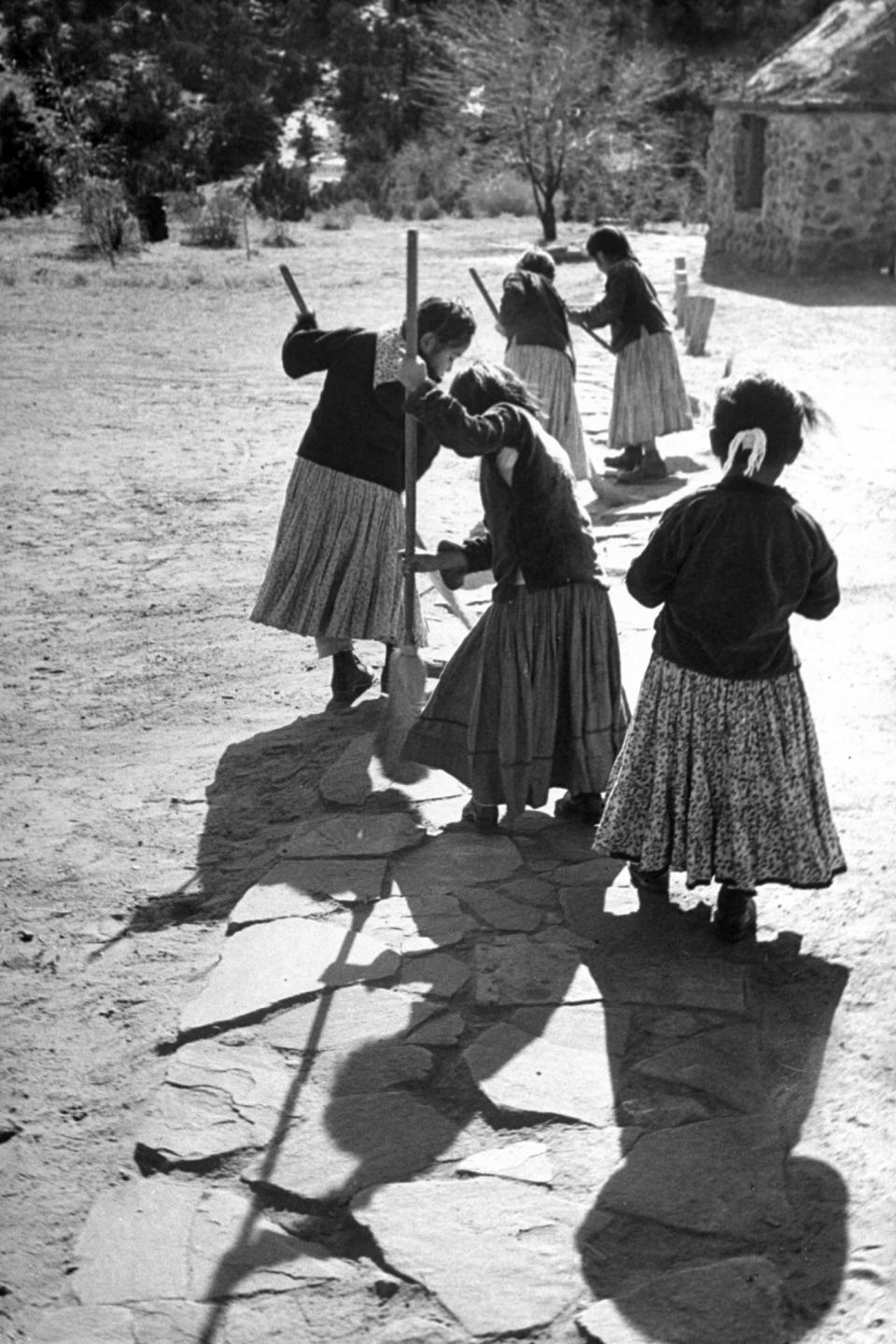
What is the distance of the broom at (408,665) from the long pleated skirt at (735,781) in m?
1.03

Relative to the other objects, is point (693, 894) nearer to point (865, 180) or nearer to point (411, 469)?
point (411, 469)

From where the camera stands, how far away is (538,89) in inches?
923

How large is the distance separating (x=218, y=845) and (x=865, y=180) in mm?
15018

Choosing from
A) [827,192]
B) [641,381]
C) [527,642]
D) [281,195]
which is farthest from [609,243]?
[281,195]

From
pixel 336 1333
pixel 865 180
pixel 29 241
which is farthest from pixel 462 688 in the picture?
pixel 29 241

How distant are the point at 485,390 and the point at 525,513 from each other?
1.13 feet

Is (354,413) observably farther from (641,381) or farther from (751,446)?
(641,381)

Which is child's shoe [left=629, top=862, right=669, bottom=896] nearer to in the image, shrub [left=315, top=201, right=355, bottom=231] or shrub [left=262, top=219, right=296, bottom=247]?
shrub [left=262, top=219, right=296, bottom=247]

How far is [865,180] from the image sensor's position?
1702cm

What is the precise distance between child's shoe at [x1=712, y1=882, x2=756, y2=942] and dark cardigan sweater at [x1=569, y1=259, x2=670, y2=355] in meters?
4.92

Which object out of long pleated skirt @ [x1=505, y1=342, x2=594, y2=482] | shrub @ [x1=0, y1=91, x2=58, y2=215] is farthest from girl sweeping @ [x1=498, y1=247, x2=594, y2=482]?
shrub @ [x1=0, y1=91, x2=58, y2=215]

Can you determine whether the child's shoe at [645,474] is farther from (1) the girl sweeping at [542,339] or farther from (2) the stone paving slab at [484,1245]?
(2) the stone paving slab at [484,1245]

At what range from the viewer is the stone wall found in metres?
16.8

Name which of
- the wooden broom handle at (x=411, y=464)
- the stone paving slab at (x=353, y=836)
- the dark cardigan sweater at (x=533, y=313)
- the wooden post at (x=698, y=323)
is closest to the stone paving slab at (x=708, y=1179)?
the stone paving slab at (x=353, y=836)
